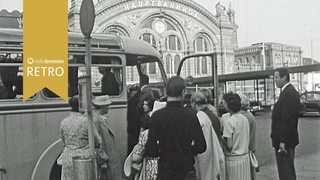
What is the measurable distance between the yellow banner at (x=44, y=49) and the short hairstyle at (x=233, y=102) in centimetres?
251

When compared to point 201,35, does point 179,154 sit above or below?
below

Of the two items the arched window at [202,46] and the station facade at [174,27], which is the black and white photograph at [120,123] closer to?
the station facade at [174,27]

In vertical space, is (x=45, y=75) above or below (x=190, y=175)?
above

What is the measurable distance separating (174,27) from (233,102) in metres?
47.7

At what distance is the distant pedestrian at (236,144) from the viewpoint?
5.51 metres

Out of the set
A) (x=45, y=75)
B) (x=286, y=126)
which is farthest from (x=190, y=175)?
(x=45, y=75)

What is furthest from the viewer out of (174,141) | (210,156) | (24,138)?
(24,138)

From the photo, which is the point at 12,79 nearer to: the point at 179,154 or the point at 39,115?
the point at 39,115

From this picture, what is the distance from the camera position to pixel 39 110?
629cm

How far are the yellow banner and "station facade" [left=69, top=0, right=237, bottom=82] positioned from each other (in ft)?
126

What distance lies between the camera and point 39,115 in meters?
6.30

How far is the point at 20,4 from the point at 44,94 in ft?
5.82

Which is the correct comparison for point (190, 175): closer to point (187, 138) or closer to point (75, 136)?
point (187, 138)

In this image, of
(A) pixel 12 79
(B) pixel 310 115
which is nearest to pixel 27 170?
(A) pixel 12 79
